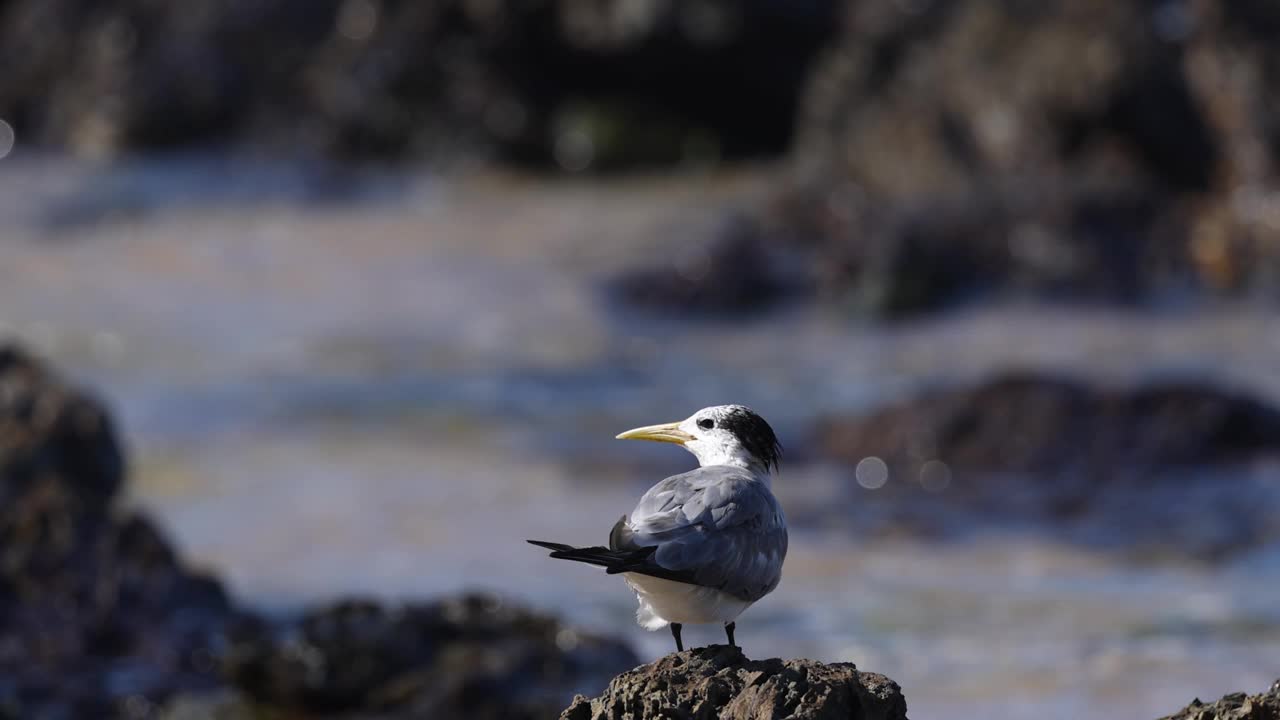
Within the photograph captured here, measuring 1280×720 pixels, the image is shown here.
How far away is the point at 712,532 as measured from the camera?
3.61 m

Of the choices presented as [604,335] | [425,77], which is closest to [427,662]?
[604,335]

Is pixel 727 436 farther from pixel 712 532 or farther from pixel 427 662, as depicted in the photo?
pixel 427 662

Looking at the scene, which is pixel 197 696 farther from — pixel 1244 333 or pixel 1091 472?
pixel 1244 333

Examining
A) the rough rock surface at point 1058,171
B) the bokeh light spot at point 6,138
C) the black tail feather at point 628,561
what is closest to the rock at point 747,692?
the black tail feather at point 628,561

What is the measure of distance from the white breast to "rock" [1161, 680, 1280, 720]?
0.86 m

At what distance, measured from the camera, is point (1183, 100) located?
15.4m

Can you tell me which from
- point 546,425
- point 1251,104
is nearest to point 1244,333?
point 1251,104

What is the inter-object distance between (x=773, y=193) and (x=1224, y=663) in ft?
32.3

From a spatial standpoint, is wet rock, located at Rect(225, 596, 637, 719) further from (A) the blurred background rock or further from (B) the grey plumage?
(B) the grey plumage

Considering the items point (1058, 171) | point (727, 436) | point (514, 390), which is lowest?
point (727, 436)

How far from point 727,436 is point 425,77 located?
16.2 m

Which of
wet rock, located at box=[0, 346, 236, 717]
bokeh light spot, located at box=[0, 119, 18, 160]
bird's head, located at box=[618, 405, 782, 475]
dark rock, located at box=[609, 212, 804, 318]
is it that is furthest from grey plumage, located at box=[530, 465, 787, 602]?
bokeh light spot, located at box=[0, 119, 18, 160]

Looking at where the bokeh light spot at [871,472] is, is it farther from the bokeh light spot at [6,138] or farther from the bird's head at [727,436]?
the bokeh light spot at [6,138]

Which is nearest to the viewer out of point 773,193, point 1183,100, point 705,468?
point 705,468
